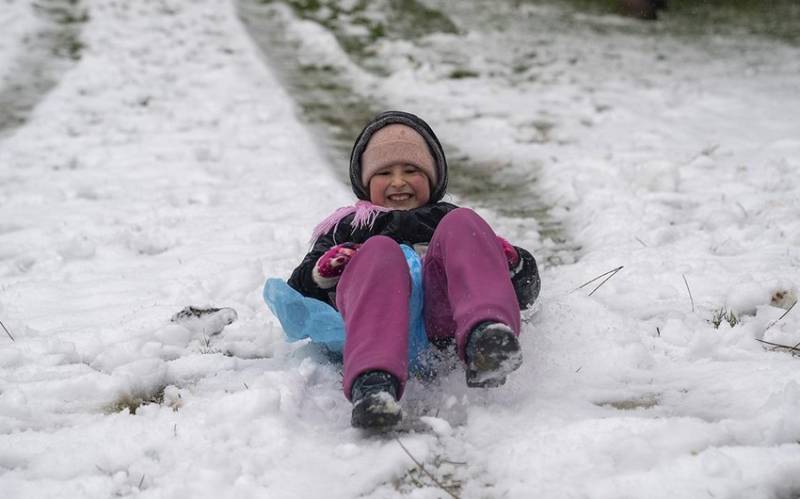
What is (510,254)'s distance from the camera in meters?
2.55

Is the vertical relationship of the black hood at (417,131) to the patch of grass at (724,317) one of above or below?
above

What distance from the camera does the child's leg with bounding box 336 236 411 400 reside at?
2070 millimetres

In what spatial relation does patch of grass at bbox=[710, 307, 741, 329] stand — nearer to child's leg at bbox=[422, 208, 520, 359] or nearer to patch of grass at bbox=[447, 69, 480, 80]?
child's leg at bbox=[422, 208, 520, 359]

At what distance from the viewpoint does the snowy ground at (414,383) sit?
1892 millimetres

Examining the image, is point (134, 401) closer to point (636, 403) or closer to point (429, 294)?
point (429, 294)

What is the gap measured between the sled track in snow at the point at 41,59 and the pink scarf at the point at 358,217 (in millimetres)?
4231

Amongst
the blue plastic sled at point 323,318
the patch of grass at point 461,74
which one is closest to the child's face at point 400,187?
the blue plastic sled at point 323,318

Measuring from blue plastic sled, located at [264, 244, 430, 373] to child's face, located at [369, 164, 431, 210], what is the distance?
44 cm

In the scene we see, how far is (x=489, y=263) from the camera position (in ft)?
7.48

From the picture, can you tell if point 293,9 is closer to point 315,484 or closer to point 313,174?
point 313,174

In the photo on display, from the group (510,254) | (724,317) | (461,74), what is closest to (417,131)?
(510,254)

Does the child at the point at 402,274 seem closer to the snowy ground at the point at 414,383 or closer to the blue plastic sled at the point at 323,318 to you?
the blue plastic sled at the point at 323,318

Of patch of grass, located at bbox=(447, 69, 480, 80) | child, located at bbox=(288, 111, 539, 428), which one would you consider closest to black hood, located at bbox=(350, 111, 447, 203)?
child, located at bbox=(288, 111, 539, 428)

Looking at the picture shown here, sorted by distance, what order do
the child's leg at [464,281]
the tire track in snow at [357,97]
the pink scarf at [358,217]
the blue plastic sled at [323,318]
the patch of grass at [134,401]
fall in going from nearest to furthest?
the child's leg at [464,281], the patch of grass at [134,401], the blue plastic sled at [323,318], the pink scarf at [358,217], the tire track in snow at [357,97]
